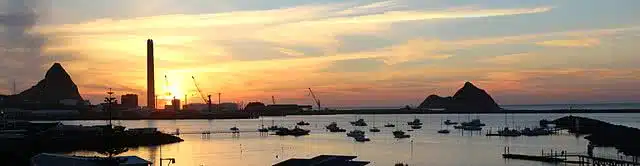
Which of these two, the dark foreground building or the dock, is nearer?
the dark foreground building

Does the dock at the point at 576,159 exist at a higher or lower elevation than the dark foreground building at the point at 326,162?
lower

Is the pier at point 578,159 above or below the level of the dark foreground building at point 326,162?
below

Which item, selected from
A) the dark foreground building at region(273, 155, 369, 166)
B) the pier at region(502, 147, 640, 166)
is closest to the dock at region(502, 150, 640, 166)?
the pier at region(502, 147, 640, 166)

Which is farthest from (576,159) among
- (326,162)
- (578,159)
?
(326,162)

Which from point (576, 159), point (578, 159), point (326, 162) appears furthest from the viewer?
point (576, 159)

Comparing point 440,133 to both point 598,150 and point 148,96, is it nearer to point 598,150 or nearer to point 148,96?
point 598,150

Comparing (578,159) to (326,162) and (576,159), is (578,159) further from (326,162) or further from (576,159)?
(326,162)

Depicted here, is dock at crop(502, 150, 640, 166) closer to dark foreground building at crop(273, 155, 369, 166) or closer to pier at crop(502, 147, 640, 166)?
pier at crop(502, 147, 640, 166)

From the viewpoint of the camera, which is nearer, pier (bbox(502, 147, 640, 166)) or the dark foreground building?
the dark foreground building

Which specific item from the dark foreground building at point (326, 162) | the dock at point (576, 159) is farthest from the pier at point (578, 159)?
the dark foreground building at point (326, 162)

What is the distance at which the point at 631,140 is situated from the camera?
176 feet

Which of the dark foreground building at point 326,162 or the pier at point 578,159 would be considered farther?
the pier at point 578,159

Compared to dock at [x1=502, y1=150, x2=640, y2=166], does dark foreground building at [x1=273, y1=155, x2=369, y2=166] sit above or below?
above

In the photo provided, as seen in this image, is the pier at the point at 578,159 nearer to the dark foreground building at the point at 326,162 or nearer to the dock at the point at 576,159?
the dock at the point at 576,159
